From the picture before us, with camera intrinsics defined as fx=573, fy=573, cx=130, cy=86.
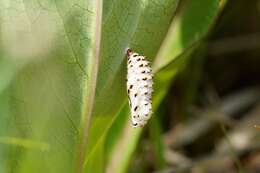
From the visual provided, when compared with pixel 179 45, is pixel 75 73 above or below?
below

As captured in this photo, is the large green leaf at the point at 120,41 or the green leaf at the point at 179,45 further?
the green leaf at the point at 179,45

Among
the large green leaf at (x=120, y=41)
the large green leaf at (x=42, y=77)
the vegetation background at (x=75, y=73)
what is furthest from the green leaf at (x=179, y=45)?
the large green leaf at (x=42, y=77)

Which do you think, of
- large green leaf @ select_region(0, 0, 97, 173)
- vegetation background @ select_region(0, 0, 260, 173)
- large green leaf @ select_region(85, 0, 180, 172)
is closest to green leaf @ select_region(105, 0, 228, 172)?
vegetation background @ select_region(0, 0, 260, 173)

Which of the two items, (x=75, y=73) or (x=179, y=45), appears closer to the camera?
(x=75, y=73)

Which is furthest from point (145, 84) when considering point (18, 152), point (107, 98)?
point (18, 152)

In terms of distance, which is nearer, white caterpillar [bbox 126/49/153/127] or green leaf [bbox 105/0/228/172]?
white caterpillar [bbox 126/49/153/127]

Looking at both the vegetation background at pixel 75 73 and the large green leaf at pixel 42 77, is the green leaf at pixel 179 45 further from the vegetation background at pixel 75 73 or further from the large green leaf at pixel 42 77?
the large green leaf at pixel 42 77

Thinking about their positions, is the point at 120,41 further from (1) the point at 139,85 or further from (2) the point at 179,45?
(2) the point at 179,45

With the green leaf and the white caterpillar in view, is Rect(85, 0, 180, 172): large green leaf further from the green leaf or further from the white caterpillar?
the green leaf

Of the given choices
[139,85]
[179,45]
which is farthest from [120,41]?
[179,45]
